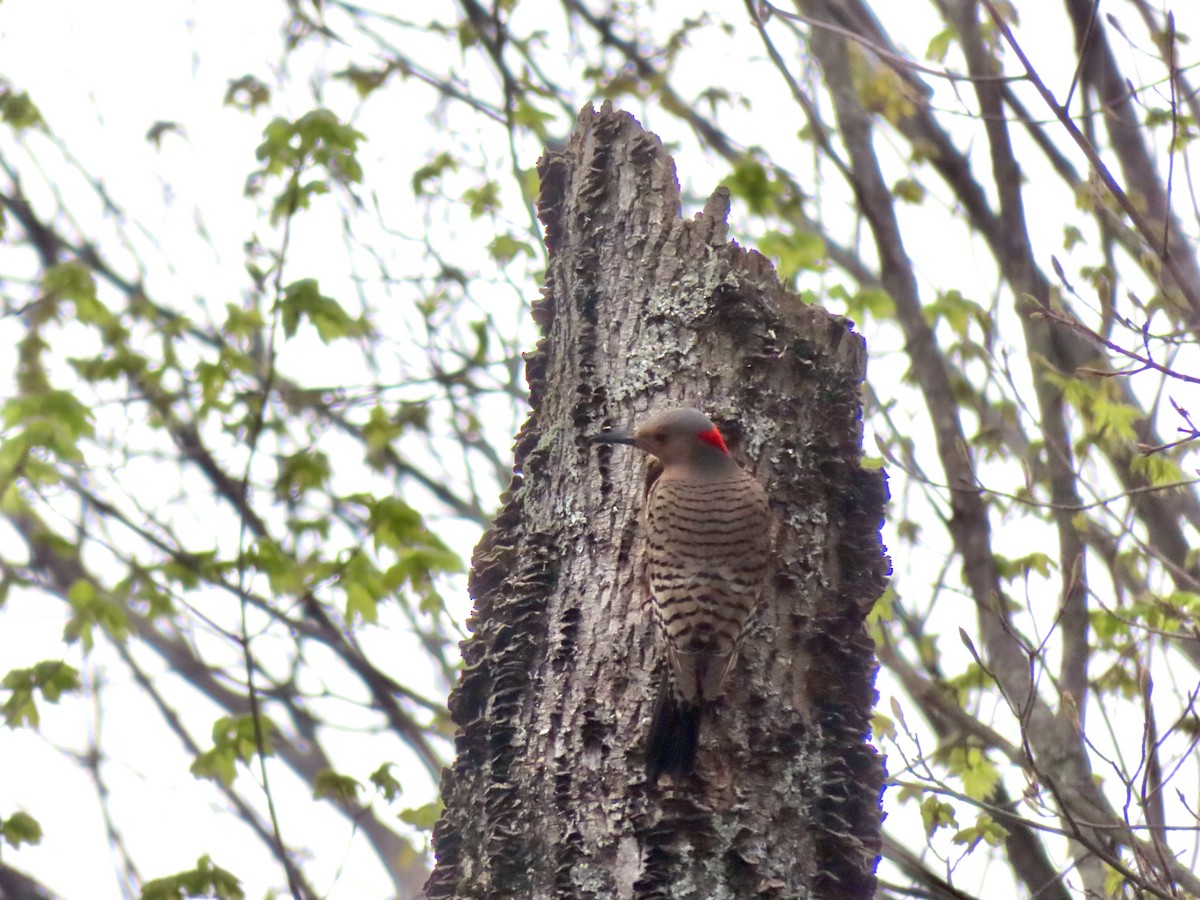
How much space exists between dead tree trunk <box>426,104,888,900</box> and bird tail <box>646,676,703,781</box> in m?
0.04

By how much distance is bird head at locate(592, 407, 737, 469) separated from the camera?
3.29 m

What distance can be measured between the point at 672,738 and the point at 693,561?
1.54 ft

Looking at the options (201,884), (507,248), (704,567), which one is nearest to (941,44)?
(507,248)

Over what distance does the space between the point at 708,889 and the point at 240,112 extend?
737cm

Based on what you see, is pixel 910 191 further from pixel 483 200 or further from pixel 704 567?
pixel 704 567

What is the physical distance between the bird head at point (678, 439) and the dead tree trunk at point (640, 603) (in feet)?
0.24

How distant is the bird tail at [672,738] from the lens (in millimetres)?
2916

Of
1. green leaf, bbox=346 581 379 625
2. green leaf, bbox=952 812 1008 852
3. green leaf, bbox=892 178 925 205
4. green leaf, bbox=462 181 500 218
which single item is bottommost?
green leaf, bbox=952 812 1008 852

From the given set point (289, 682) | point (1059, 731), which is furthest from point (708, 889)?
point (289, 682)

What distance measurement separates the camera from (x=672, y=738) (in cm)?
293

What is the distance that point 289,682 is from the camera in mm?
8656

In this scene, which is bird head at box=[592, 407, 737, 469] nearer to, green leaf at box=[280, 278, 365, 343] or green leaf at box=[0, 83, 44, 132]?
green leaf at box=[280, 278, 365, 343]

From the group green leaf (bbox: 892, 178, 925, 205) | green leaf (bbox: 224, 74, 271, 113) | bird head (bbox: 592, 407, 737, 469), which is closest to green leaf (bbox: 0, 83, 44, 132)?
green leaf (bbox: 224, 74, 271, 113)

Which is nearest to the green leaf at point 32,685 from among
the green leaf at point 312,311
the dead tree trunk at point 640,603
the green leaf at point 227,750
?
the green leaf at point 227,750
